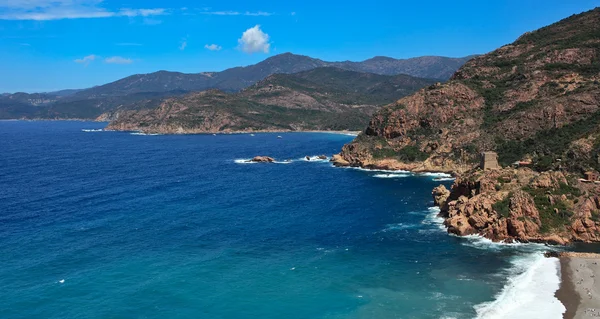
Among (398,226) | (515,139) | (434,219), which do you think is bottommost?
(398,226)

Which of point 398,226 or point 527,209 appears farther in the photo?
point 398,226

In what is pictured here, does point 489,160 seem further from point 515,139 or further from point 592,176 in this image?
point 515,139

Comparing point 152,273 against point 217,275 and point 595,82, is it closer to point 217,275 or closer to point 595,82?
point 217,275

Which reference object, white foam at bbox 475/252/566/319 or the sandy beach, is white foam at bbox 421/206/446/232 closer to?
white foam at bbox 475/252/566/319

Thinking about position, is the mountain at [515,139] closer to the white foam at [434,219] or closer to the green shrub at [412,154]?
the green shrub at [412,154]

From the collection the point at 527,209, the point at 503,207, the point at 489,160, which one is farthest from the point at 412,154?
the point at 527,209

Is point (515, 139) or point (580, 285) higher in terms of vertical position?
point (515, 139)

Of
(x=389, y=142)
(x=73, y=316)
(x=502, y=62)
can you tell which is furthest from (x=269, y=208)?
(x=502, y=62)
